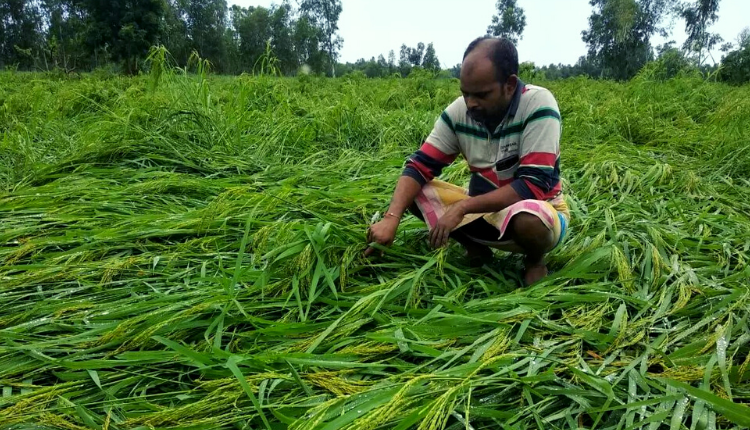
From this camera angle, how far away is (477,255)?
184 cm

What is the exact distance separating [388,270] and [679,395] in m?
0.95

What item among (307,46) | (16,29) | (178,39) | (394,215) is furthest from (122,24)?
(16,29)

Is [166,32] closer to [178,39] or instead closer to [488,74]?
[178,39]

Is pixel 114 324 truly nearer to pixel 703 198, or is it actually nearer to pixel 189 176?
pixel 189 176

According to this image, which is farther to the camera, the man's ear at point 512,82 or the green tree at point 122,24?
the green tree at point 122,24

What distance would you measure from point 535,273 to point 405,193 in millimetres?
514

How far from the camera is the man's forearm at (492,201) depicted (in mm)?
1597

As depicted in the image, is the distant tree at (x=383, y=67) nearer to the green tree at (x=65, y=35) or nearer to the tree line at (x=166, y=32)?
the tree line at (x=166, y=32)

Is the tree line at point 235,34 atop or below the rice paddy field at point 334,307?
atop

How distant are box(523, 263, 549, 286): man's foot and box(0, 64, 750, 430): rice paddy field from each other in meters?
0.04

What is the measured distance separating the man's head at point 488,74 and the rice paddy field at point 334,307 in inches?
21.0

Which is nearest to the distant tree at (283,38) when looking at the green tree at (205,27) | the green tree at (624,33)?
the green tree at (205,27)

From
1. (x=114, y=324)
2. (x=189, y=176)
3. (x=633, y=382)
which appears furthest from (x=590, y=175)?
(x=114, y=324)

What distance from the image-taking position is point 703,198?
252 centimetres
